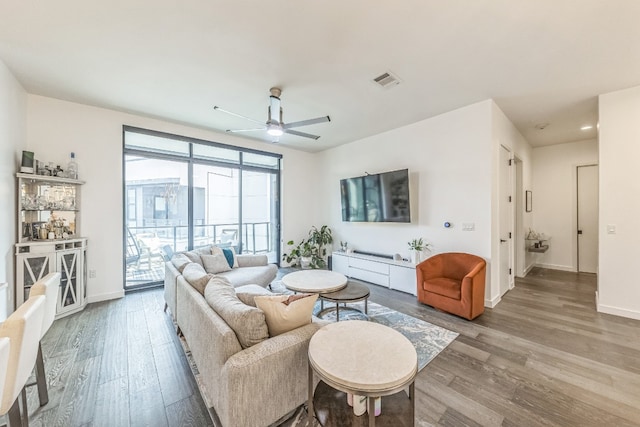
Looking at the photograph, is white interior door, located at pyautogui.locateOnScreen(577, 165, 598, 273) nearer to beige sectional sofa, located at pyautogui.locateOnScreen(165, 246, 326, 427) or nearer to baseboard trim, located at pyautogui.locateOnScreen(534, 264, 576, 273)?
baseboard trim, located at pyautogui.locateOnScreen(534, 264, 576, 273)

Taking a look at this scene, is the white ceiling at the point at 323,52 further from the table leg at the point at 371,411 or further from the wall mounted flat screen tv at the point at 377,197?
the table leg at the point at 371,411

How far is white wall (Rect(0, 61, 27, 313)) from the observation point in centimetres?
256

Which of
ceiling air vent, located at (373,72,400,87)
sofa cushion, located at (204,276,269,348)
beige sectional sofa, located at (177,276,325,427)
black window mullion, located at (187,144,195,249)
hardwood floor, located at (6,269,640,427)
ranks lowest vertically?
hardwood floor, located at (6,269,640,427)

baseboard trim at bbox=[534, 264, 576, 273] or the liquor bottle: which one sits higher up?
the liquor bottle

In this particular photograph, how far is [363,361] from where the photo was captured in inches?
49.2

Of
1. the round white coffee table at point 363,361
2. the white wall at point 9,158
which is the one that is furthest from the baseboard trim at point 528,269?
the white wall at point 9,158

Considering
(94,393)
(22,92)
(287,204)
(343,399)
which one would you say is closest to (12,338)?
(94,393)

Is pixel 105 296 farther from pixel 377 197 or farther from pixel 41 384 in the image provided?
pixel 377 197

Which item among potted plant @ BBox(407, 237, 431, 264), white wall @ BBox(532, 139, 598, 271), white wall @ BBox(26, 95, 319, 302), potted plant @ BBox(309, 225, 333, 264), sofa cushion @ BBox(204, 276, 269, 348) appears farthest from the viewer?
potted plant @ BBox(309, 225, 333, 264)

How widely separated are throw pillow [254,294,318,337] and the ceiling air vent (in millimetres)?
2568

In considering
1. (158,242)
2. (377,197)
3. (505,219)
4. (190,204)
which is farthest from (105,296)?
(505,219)

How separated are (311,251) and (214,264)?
8.59 feet

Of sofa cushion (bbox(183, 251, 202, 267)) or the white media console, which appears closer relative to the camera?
sofa cushion (bbox(183, 251, 202, 267))

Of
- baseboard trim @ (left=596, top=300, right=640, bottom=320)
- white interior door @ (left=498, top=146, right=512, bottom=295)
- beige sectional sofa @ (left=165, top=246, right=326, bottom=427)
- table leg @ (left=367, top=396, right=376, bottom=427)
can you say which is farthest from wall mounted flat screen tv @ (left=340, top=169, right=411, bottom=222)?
table leg @ (left=367, top=396, right=376, bottom=427)
